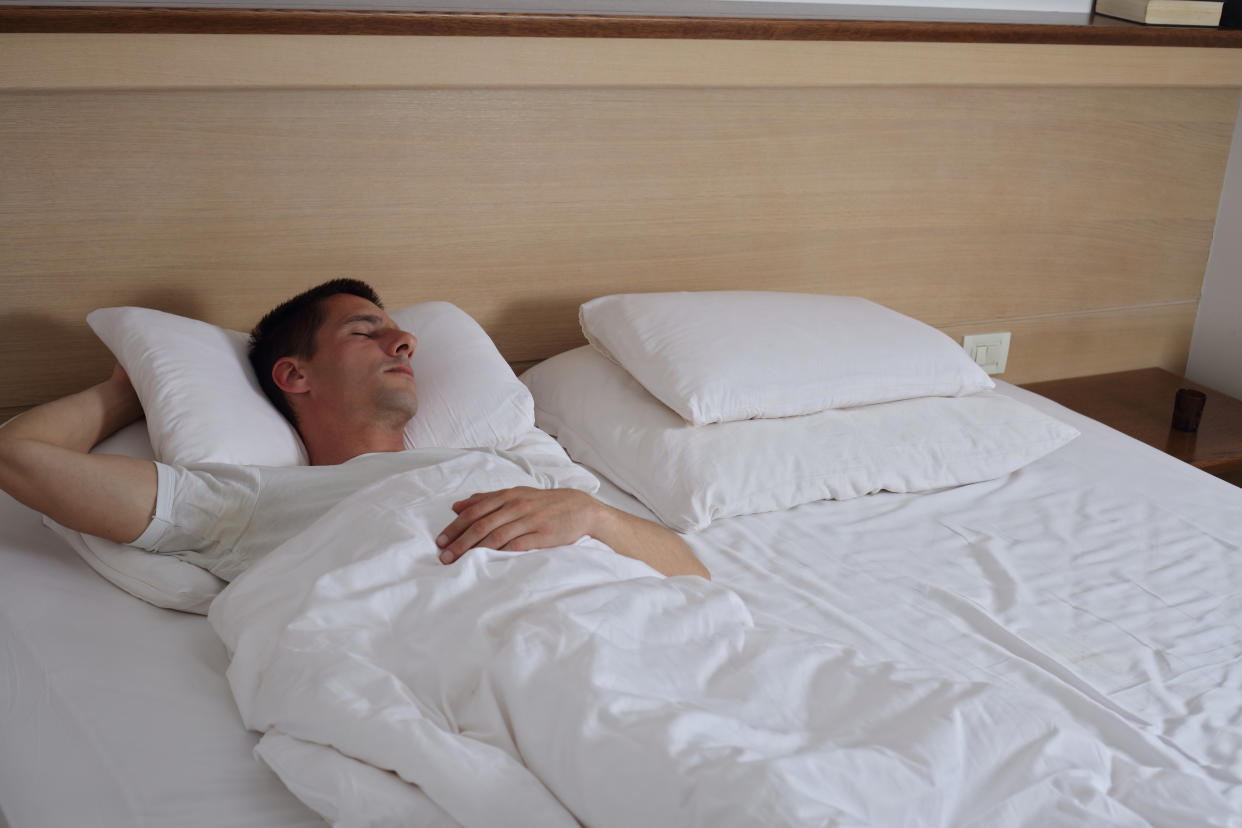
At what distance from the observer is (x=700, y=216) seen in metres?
2.06

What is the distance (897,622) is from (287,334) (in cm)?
95

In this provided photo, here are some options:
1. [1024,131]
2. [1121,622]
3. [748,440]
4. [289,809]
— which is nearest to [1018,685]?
[1121,622]

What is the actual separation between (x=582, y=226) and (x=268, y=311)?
1.88 ft

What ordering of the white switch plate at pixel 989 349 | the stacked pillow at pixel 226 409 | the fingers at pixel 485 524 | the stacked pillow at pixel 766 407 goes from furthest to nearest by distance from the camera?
the white switch plate at pixel 989 349 < the stacked pillow at pixel 766 407 < the stacked pillow at pixel 226 409 < the fingers at pixel 485 524

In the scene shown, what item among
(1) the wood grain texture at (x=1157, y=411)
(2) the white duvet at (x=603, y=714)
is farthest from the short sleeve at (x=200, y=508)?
(1) the wood grain texture at (x=1157, y=411)

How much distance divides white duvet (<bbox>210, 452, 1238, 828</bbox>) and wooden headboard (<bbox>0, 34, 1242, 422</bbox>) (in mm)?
717

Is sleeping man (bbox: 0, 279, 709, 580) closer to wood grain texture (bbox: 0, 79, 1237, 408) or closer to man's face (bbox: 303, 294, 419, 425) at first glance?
man's face (bbox: 303, 294, 419, 425)

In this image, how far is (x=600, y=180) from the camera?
194 centimetres

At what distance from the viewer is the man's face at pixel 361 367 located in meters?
1.52

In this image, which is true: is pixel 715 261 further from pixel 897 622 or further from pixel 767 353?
pixel 897 622

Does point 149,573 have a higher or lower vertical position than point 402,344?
lower

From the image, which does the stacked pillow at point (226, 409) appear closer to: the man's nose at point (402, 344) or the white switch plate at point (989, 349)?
the man's nose at point (402, 344)

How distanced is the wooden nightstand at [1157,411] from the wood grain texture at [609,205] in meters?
0.09

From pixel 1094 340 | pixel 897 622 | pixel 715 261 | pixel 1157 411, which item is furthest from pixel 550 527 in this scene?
pixel 1094 340
